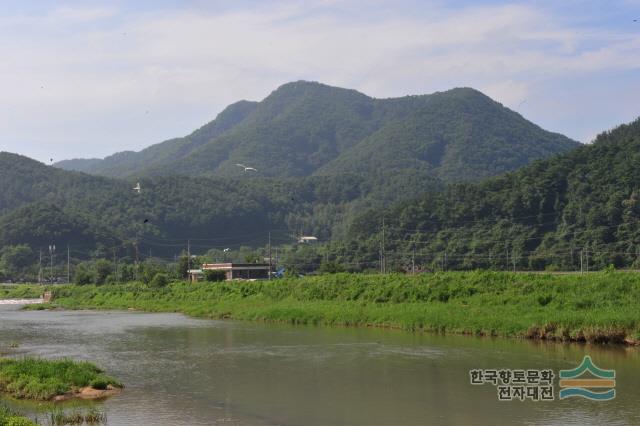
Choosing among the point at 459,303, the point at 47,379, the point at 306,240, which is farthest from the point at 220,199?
the point at 47,379

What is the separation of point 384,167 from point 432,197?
313ft

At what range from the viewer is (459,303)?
3512 cm

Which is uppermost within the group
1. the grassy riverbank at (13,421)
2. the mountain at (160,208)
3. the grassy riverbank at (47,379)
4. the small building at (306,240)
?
the mountain at (160,208)

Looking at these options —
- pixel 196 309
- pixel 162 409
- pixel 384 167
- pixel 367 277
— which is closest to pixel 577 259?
pixel 367 277

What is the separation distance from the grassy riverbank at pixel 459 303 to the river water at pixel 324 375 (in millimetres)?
1176

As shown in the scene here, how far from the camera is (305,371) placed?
2311 cm

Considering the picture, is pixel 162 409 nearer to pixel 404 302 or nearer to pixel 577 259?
pixel 404 302

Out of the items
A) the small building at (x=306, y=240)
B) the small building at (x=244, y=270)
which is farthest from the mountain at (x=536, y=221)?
the small building at (x=306, y=240)

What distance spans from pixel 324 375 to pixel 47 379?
7.79m

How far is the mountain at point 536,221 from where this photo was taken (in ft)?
208

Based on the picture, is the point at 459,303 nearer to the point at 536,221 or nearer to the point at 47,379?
the point at 47,379

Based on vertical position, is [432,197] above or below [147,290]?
above

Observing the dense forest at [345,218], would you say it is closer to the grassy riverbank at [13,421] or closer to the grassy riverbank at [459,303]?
the grassy riverbank at [459,303]

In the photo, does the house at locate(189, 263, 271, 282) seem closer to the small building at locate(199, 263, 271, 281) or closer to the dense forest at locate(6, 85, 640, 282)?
the small building at locate(199, 263, 271, 281)
